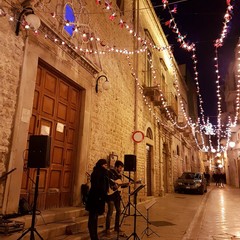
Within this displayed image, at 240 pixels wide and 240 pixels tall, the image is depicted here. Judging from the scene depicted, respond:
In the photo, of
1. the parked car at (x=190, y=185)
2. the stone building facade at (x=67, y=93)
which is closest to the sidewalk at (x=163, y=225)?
the stone building facade at (x=67, y=93)

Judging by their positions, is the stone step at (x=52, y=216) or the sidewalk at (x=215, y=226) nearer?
the stone step at (x=52, y=216)

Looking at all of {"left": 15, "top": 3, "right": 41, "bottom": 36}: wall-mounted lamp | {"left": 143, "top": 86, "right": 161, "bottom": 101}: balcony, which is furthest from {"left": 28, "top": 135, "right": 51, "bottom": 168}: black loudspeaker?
{"left": 143, "top": 86, "right": 161, "bottom": 101}: balcony

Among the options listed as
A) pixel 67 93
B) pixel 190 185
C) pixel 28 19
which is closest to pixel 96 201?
pixel 67 93

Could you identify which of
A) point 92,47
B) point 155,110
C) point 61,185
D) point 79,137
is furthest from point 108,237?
point 155,110

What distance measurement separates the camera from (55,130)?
6.20 metres

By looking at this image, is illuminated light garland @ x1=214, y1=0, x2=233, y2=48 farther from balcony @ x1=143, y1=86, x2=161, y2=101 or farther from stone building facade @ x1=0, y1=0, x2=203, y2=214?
balcony @ x1=143, y1=86, x2=161, y2=101

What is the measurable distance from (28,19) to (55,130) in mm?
2544

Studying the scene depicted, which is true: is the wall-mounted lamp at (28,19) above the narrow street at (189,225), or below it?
above

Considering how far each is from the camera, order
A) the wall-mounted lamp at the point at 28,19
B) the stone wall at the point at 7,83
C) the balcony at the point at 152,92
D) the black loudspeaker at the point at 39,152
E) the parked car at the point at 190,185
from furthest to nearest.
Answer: the parked car at the point at 190,185 < the balcony at the point at 152,92 < the wall-mounted lamp at the point at 28,19 < the stone wall at the point at 7,83 < the black loudspeaker at the point at 39,152

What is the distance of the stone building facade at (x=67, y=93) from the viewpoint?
→ 4727mm

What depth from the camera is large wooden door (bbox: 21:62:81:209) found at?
5.61 meters

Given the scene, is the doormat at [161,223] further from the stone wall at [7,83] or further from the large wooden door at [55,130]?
the stone wall at [7,83]

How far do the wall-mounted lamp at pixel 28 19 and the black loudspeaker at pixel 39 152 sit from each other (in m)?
2.20

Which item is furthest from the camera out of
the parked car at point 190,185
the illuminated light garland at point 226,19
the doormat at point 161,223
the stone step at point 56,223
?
the parked car at point 190,185
